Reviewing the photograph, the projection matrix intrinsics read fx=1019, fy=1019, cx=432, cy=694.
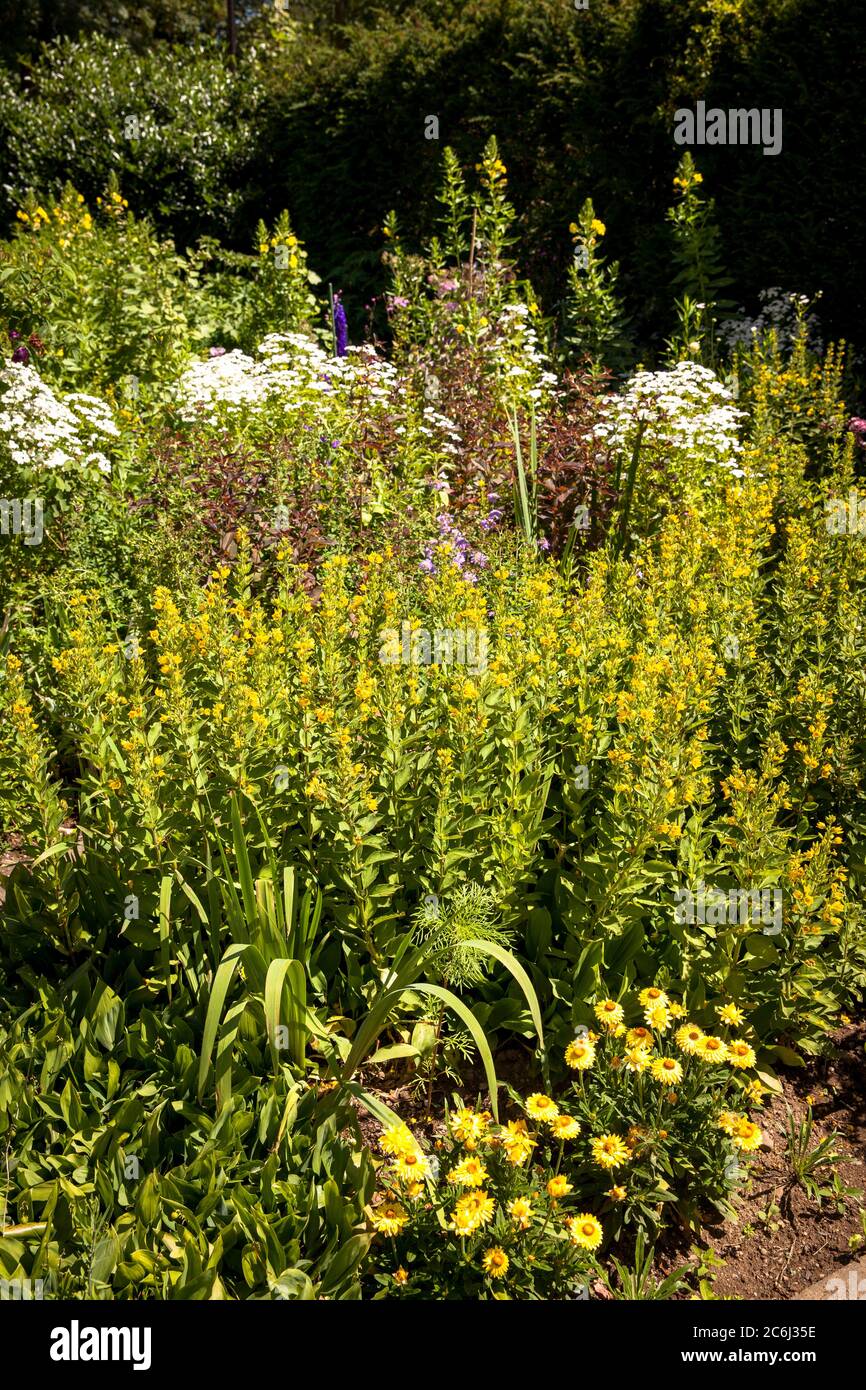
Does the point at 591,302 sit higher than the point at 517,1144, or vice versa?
the point at 591,302

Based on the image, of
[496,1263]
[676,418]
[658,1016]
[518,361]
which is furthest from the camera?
[518,361]

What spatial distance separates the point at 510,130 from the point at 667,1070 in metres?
9.14

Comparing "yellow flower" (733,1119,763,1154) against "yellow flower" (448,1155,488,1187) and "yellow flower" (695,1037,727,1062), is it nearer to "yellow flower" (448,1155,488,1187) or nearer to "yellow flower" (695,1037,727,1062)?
"yellow flower" (695,1037,727,1062)

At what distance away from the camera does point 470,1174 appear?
83.1 inches

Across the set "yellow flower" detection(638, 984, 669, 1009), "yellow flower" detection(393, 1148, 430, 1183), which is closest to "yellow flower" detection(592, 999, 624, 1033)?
"yellow flower" detection(638, 984, 669, 1009)

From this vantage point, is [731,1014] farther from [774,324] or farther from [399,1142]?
[774,324]

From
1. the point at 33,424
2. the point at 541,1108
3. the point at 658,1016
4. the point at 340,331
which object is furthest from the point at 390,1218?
the point at 340,331

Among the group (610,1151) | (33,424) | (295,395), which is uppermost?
(295,395)

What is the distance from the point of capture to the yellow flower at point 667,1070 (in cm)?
230

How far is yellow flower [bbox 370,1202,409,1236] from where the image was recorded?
2.11 m

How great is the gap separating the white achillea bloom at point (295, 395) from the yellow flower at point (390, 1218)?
402 cm

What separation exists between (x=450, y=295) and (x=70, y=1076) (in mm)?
5671

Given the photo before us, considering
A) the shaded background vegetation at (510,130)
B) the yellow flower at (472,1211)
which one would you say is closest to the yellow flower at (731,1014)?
the yellow flower at (472,1211)

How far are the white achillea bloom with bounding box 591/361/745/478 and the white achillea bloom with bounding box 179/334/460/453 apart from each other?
91 cm
